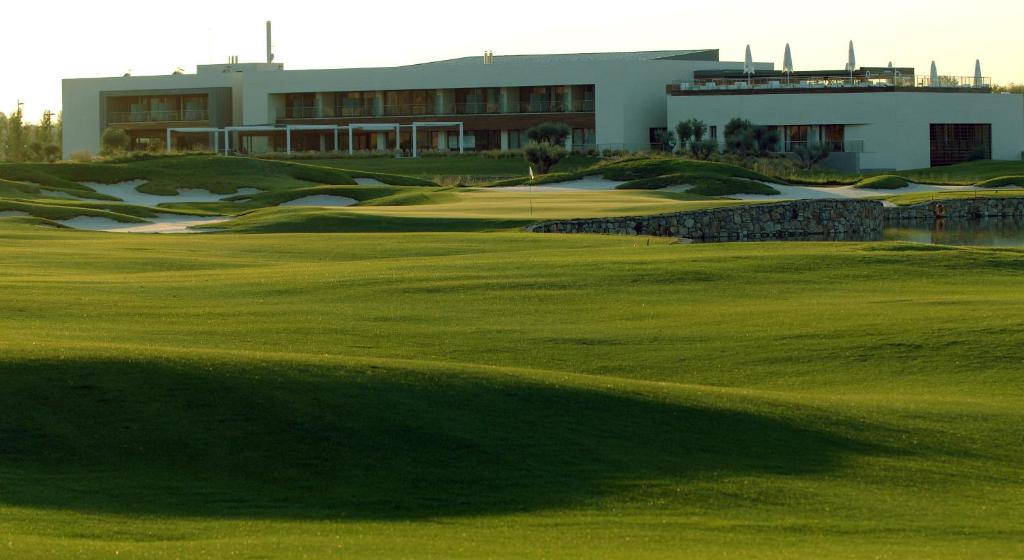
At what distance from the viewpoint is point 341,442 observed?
12.6 m

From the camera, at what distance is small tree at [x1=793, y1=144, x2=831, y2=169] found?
81125 millimetres

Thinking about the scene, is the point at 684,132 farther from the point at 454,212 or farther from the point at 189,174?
the point at 454,212

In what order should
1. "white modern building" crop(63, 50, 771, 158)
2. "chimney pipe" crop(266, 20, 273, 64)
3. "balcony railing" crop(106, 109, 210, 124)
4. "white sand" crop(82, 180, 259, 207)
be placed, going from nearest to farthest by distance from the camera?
"white sand" crop(82, 180, 259, 207) → "white modern building" crop(63, 50, 771, 158) → "balcony railing" crop(106, 109, 210, 124) → "chimney pipe" crop(266, 20, 273, 64)

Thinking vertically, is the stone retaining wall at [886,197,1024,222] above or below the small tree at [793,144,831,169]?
below

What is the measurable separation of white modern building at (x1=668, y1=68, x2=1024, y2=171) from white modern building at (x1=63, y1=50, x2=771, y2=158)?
224 inches

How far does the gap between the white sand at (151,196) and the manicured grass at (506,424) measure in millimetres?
38622

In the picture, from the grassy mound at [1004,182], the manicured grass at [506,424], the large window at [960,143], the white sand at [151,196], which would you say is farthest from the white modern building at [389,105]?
the manicured grass at [506,424]

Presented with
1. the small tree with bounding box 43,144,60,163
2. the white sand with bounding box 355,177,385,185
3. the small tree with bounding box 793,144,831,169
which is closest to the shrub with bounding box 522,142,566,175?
the white sand with bounding box 355,177,385,185

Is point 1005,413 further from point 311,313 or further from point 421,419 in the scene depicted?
point 311,313

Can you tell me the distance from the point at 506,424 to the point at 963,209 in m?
45.0

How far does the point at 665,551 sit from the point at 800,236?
3787 cm

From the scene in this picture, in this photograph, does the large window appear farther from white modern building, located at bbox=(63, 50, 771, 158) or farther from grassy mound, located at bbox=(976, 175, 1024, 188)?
grassy mound, located at bbox=(976, 175, 1024, 188)

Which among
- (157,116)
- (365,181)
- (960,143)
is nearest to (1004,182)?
(960,143)

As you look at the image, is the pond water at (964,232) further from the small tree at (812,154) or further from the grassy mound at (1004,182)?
the small tree at (812,154)
